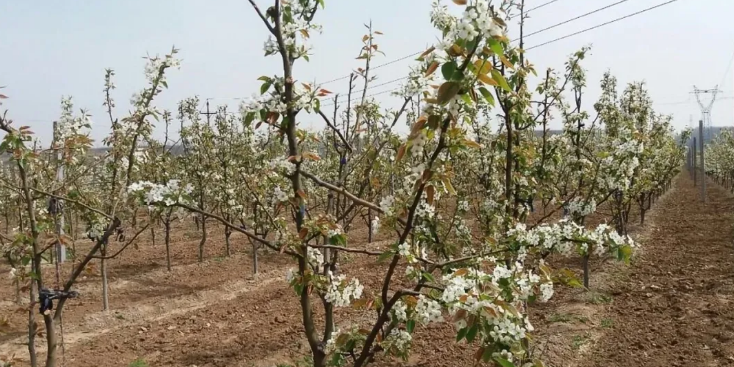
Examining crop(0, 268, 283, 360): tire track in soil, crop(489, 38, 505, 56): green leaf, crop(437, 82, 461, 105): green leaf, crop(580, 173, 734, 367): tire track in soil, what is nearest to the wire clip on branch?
crop(437, 82, 461, 105): green leaf

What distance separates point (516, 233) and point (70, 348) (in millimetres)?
5678

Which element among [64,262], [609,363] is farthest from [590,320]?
[64,262]

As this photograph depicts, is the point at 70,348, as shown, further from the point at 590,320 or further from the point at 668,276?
the point at 668,276

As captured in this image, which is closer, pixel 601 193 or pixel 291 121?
pixel 291 121

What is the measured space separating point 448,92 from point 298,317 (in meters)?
5.66

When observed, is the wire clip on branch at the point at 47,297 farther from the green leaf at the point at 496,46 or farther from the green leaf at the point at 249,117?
the green leaf at the point at 496,46

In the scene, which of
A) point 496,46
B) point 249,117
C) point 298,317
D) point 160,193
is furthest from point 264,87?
point 298,317

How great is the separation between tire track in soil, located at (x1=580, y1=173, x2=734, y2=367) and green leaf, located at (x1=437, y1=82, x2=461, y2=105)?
4.40 metres

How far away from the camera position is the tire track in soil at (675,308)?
5.23m

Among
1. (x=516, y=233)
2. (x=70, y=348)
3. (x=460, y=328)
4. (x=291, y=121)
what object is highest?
(x=291, y=121)

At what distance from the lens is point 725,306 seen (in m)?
6.62

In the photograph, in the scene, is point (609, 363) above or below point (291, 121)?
below

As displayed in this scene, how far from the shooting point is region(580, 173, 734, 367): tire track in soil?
5.23 meters

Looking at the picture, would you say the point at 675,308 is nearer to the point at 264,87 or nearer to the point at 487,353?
the point at 487,353
